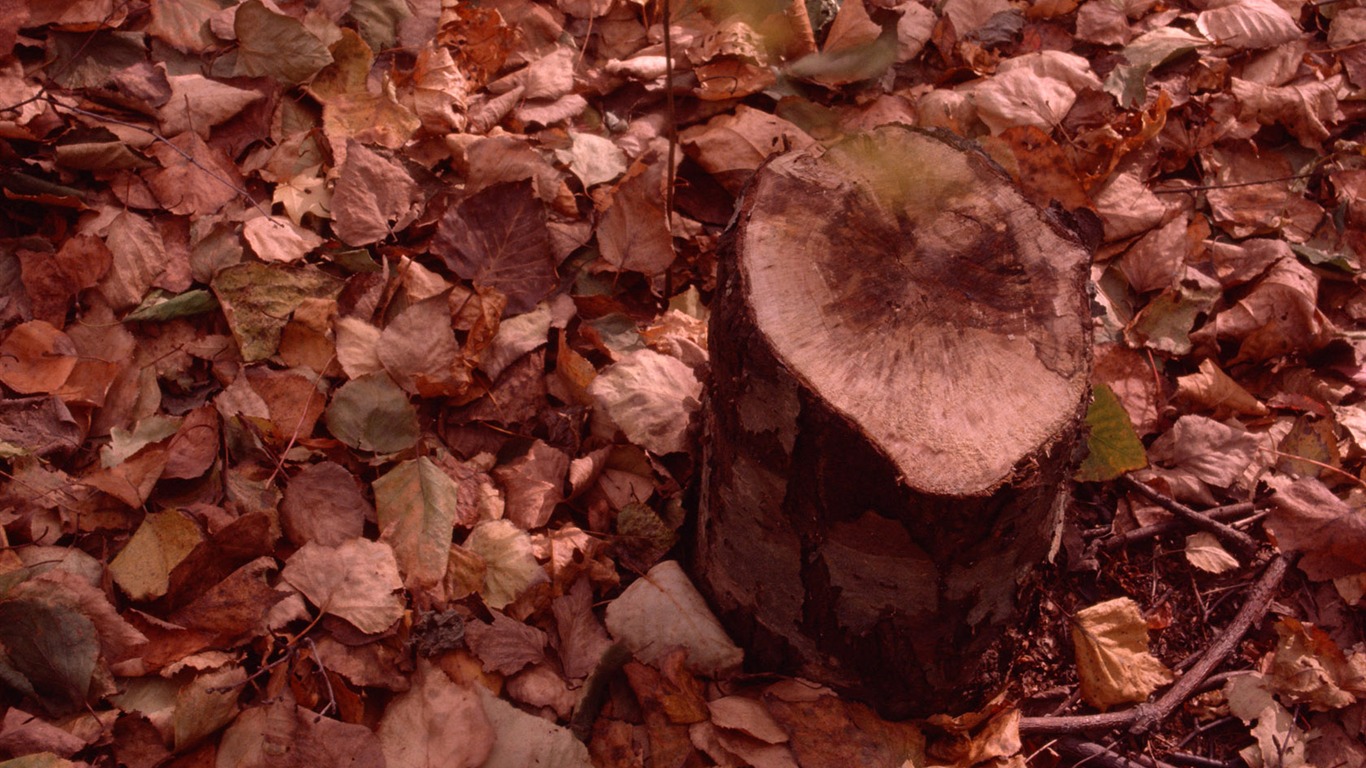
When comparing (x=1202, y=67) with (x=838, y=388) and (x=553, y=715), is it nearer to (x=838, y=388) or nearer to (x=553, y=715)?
(x=838, y=388)

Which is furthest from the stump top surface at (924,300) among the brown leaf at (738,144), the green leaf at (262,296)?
the green leaf at (262,296)

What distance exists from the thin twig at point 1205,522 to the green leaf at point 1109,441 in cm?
19

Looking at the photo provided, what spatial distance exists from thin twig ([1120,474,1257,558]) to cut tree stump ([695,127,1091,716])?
55 centimetres

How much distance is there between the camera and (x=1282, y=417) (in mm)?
2092

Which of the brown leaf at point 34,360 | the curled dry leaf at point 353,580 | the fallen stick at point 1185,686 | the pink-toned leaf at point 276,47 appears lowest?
the fallen stick at point 1185,686

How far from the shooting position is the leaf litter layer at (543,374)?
1.60 meters

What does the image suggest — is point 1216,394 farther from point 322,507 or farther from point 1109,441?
point 322,507

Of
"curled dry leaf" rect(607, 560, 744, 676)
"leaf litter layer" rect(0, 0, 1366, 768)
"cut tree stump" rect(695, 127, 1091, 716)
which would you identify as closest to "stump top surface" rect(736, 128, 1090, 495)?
"cut tree stump" rect(695, 127, 1091, 716)

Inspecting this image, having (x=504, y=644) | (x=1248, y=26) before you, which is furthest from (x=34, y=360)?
(x=1248, y=26)

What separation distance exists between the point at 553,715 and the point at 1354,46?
245 centimetres

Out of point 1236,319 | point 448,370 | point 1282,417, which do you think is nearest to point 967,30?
point 1236,319

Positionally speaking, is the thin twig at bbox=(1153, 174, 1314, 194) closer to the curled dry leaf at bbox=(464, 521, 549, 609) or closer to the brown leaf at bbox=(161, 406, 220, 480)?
the curled dry leaf at bbox=(464, 521, 549, 609)

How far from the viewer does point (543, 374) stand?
195cm

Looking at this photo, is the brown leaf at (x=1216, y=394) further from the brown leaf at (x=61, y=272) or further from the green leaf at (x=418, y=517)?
the brown leaf at (x=61, y=272)
